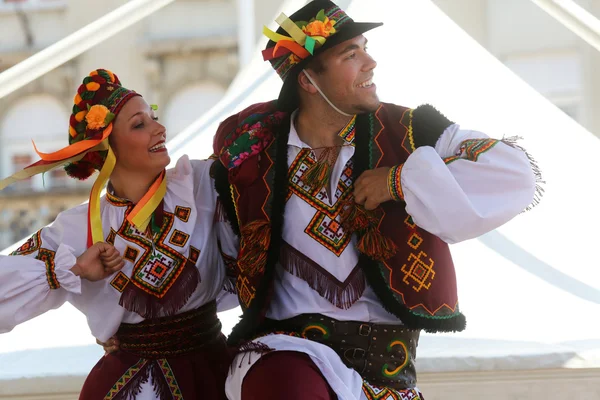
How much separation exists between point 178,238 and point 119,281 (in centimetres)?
21

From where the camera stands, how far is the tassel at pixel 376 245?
2406 mm

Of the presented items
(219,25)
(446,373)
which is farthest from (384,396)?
(219,25)

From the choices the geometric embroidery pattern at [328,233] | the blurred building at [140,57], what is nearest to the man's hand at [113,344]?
the geometric embroidery pattern at [328,233]

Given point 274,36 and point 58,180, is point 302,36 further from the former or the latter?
point 58,180

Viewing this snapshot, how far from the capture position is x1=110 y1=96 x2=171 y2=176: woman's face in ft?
8.80

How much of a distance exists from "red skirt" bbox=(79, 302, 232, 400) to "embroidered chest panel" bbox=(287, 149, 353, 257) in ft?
1.63

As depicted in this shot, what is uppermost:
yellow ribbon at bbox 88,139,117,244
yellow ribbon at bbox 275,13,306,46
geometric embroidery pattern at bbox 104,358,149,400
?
yellow ribbon at bbox 275,13,306,46

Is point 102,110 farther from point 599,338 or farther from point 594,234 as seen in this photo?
point 594,234

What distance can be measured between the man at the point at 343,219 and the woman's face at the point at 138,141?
20 centimetres

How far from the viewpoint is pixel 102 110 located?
2676 millimetres

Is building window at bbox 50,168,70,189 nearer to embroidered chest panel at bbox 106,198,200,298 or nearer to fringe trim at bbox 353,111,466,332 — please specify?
embroidered chest panel at bbox 106,198,200,298

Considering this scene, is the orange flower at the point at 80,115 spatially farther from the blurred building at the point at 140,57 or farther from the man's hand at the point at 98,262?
the blurred building at the point at 140,57

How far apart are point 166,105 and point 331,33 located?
60.6ft

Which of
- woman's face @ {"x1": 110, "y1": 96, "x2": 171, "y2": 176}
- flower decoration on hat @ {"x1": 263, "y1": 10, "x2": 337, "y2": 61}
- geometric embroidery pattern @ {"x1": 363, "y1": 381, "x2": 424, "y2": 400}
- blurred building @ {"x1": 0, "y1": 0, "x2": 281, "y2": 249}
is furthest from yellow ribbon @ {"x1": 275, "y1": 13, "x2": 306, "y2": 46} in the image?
blurred building @ {"x1": 0, "y1": 0, "x2": 281, "y2": 249}
